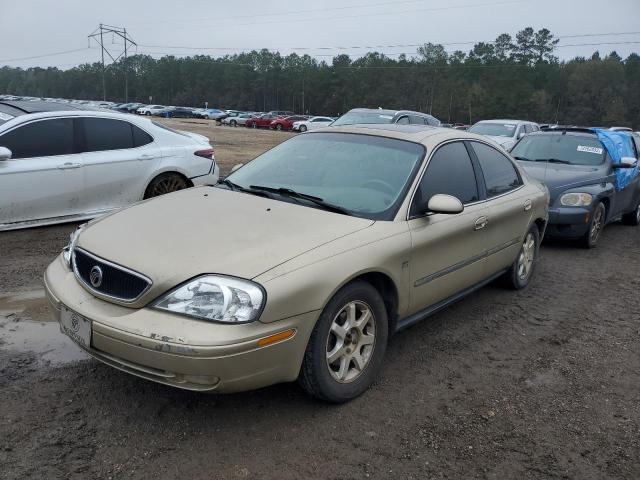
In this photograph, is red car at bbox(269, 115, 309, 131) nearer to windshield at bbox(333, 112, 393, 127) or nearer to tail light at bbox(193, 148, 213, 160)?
windshield at bbox(333, 112, 393, 127)

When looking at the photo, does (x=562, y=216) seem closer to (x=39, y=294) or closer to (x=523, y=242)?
(x=523, y=242)

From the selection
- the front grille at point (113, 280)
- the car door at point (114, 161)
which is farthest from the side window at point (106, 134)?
the front grille at point (113, 280)

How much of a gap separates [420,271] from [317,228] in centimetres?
85

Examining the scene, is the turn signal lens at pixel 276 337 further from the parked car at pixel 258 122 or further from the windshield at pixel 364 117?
the parked car at pixel 258 122

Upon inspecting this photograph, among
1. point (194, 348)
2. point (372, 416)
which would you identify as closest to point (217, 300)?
point (194, 348)

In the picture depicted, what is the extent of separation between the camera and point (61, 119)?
6531 millimetres

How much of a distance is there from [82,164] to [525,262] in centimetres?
495

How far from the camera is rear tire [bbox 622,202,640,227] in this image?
31.5 ft

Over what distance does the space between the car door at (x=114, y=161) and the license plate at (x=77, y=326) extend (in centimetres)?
375

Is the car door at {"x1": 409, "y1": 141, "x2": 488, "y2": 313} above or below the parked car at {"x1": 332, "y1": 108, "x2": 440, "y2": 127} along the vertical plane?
below

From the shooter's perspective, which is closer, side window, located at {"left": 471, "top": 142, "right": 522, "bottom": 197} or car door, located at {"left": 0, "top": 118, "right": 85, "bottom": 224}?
side window, located at {"left": 471, "top": 142, "right": 522, "bottom": 197}

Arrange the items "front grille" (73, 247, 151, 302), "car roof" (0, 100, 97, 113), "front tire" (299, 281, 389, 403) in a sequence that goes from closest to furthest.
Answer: "front grille" (73, 247, 151, 302) < "front tire" (299, 281, 389, 403) < "car roof" (0, 100, 97, 113)

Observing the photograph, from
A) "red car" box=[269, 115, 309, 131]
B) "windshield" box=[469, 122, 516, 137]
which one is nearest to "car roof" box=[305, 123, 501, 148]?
"windshield" box=[469, 122, 516, 137]

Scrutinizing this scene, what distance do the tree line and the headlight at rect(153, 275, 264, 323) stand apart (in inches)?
3310
